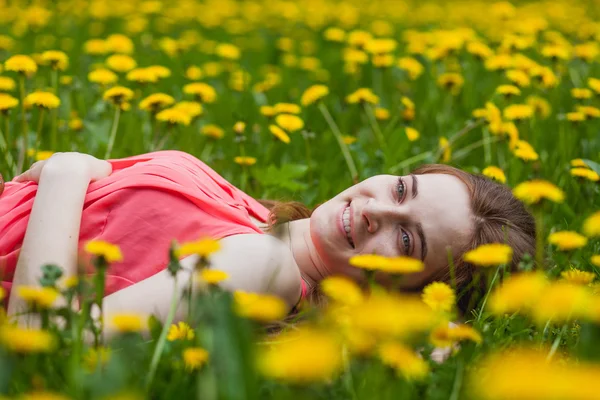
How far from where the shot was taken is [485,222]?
1892 mm

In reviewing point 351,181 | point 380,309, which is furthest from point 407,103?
point 380,309

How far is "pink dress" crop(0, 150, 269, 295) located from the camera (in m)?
1.75

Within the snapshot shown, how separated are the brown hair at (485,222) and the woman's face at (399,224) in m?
0.03

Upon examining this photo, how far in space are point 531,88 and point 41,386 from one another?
288 cm

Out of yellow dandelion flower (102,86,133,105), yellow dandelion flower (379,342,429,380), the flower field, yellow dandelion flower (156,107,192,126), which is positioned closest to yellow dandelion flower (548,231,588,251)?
the flower field

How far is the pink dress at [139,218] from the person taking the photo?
1749 mm

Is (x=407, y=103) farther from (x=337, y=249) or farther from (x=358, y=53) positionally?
(x=337, y=249)

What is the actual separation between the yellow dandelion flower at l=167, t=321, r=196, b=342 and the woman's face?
52cm

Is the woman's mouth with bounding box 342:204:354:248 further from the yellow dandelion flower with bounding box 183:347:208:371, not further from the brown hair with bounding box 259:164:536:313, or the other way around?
the yellow dandelion flower with bounding box 183:347:208:371

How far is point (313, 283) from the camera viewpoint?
1938mm

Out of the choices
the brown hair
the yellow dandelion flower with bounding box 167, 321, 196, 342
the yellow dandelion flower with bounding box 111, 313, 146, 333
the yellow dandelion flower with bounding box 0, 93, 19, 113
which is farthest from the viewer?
the yellow dandelion flower with bounding box 0, 93, 19, 113

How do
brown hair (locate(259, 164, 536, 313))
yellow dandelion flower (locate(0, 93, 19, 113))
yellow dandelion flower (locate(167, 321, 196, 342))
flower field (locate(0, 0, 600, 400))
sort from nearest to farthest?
flower field (locate(0, 0, 600, 400)), yellow dandelion flower (locate(167, 321, 196, 342)), brown hair (locate(259, 164, 536, 313)), yellow dandelion flower (locate(0, 93, 19, 113))

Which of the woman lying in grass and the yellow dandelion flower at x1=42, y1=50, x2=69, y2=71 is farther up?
the yellow dandelion flower at x1=42, y1=50, x2=69, y2=71

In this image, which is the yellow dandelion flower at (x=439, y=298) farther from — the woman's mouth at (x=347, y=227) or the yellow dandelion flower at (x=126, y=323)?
the yellow dandelion flower at (x=126, y=323)
